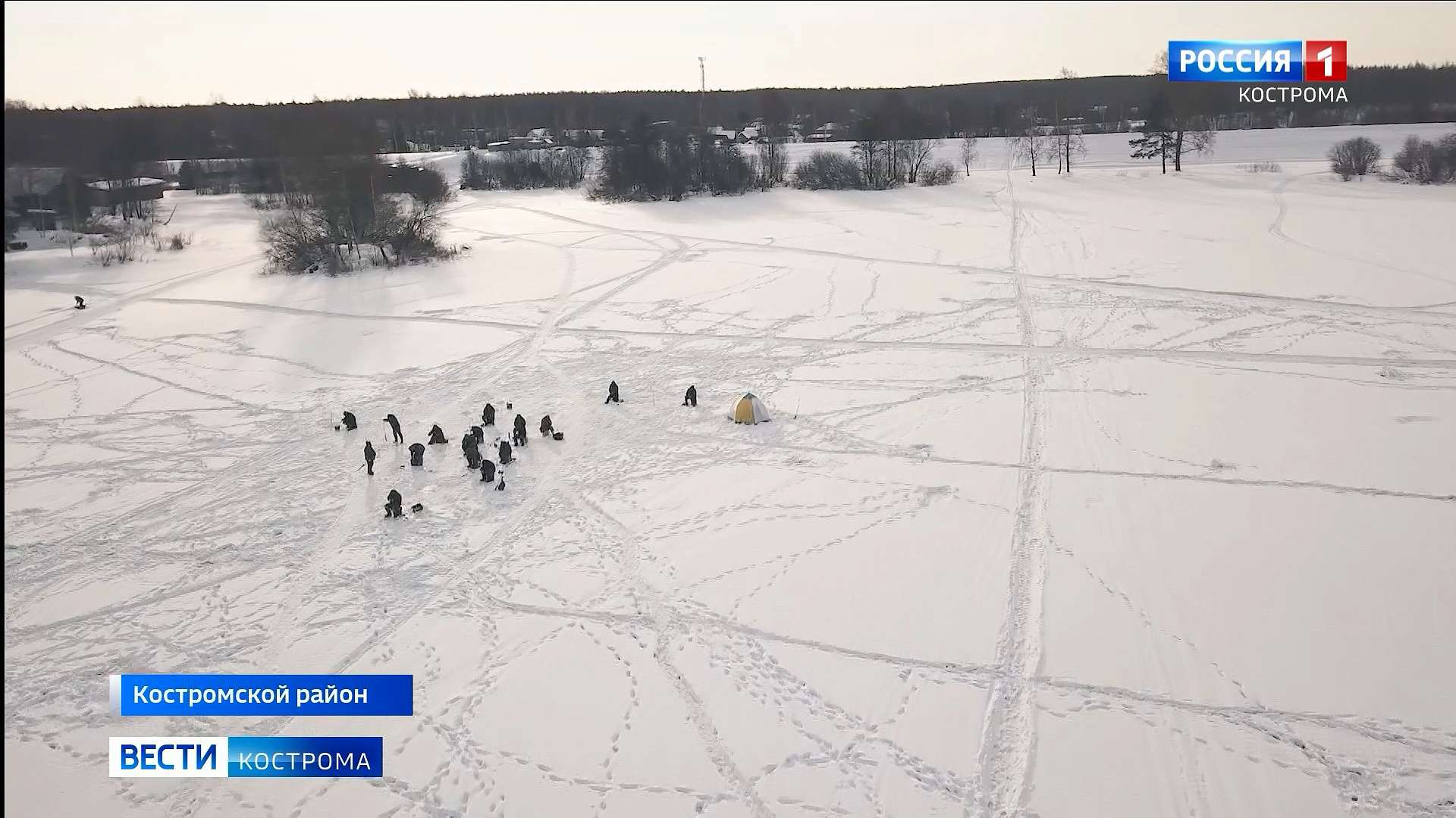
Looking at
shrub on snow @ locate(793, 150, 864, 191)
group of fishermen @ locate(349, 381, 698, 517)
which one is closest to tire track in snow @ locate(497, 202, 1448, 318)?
group of fishermen @ locate(349, 381, 698, 517)

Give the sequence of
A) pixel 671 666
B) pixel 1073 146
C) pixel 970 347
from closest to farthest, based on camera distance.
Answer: pixel 671 666 → pixel 970 347 → pixel 1073 146

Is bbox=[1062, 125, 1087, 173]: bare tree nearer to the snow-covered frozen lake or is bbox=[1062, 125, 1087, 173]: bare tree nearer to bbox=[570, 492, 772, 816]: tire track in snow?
the snow-covered frozen lake

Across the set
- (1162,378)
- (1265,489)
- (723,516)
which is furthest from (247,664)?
(1162,378)

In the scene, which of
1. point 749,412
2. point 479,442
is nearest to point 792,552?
point 749,412

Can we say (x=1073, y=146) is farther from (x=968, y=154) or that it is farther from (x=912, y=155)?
(x=912, y=155)

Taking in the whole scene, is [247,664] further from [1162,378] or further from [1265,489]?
[1162,378]

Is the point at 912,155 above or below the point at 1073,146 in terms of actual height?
below
